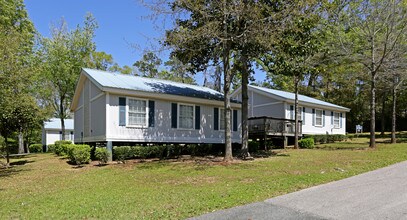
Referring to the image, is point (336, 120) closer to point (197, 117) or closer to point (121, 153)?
point (197, 117)

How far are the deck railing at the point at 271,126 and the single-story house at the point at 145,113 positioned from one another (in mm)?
1602

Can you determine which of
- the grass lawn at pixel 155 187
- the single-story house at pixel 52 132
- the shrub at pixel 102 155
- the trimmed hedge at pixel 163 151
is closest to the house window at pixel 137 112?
the trimmed hedge at pixel 163 151

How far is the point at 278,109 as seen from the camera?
25750 millimetres

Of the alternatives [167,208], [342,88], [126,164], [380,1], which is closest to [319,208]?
[167,208]

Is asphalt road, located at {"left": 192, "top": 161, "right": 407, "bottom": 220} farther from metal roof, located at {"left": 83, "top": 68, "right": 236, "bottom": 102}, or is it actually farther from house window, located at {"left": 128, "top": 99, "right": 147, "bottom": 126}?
metal roof, located at {"left": 83, "top": 68, "right": 236, "bottom": 102}

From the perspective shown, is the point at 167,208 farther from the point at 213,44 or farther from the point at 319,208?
the point at 213,44

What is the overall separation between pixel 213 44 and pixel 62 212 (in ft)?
34.7

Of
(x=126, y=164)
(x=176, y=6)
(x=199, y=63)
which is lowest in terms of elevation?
(x=126, y=164)

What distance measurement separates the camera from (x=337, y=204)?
666cm

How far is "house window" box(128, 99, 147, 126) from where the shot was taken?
53.9 ft

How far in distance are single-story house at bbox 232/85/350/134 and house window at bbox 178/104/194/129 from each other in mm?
9150

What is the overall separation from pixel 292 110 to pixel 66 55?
835 inches

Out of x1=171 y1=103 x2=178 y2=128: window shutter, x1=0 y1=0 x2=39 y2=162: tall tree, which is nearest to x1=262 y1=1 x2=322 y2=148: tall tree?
x1=171 y1=103 x2=178 y2=128: window shutter

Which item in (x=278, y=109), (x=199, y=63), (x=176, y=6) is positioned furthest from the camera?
(x=278, y=109)
